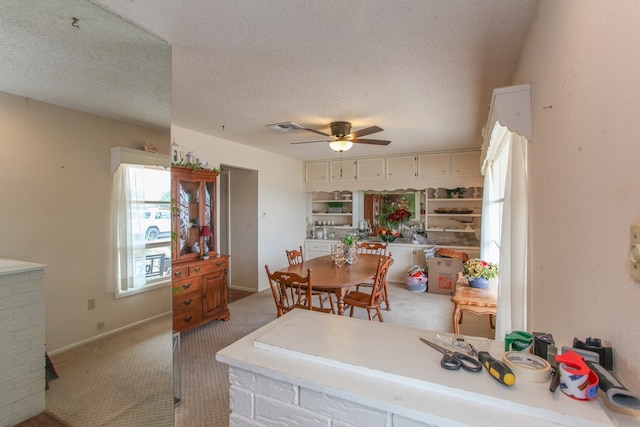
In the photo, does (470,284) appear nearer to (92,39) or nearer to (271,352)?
(271,352)

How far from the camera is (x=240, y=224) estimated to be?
17.1 ft

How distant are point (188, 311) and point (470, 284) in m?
3.08

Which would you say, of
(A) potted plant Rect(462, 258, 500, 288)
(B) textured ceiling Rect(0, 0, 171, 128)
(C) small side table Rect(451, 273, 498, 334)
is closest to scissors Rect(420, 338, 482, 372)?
(B) textured ceiling Rect(0, 0, 171, 128)

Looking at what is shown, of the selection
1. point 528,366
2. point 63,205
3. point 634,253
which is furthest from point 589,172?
point 63,205

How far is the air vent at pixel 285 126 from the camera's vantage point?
3.33 meters

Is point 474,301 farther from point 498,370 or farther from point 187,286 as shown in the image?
point 187,286

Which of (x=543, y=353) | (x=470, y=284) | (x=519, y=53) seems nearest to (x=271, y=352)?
(x=543, y=353)

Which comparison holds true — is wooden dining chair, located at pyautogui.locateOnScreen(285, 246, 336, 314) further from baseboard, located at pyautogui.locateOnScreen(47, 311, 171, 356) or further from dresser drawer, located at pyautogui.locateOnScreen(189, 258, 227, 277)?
baseboard, located at pyautogui.locateOnScreen(47, 311, 171, 356)

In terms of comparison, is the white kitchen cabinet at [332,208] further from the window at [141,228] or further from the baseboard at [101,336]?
the baseboard at [101,336]

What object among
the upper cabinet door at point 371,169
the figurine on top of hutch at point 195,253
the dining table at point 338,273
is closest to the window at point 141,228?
the figurine on top of hutch at point 195,253

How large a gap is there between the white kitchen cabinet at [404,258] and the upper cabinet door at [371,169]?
4.23 feet

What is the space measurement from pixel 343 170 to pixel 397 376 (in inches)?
212

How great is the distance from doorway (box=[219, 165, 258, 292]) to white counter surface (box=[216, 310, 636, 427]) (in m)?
4.11

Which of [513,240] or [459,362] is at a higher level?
[513,240]
